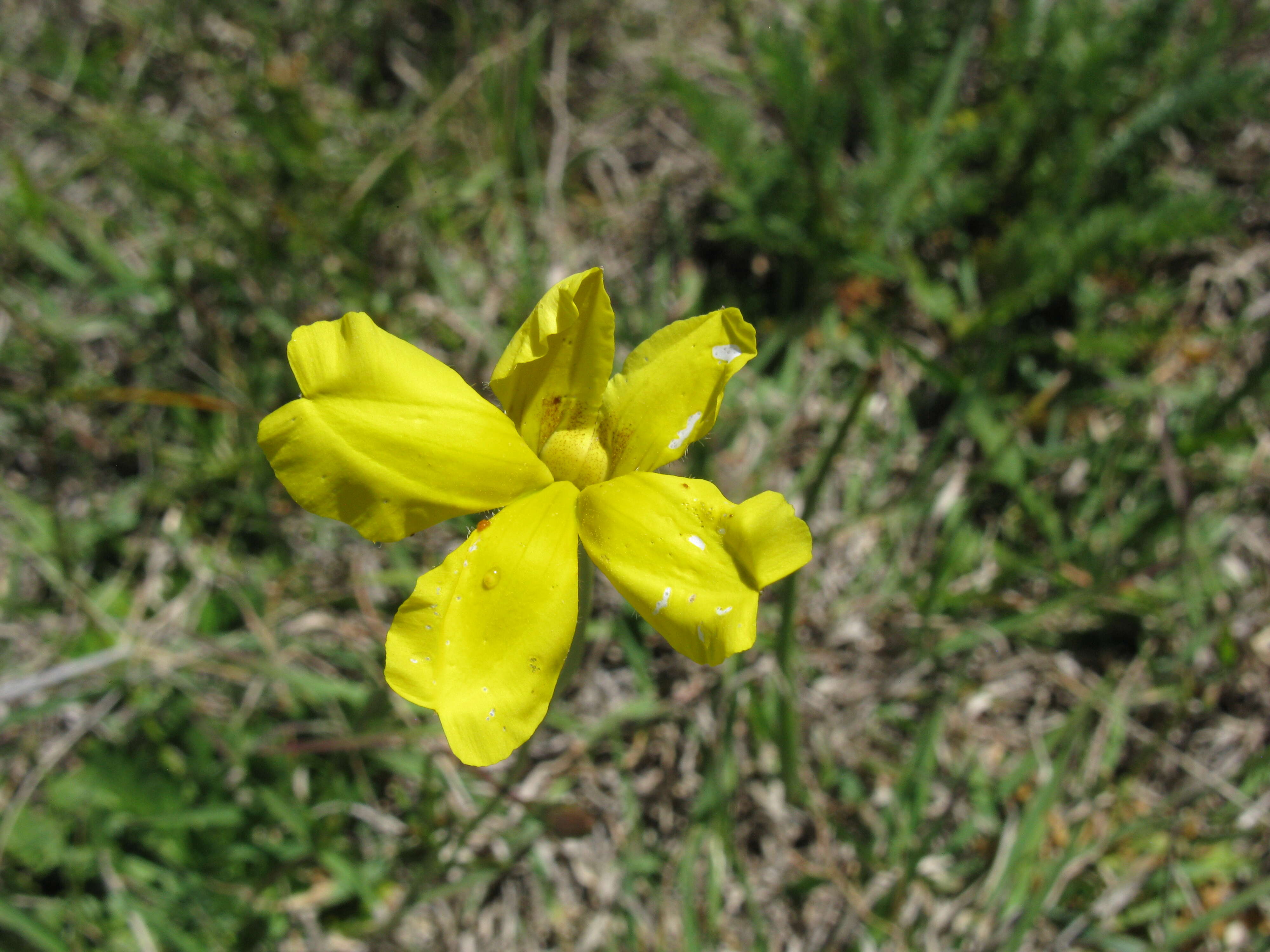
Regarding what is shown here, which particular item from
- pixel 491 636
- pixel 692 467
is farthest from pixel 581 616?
pixel 692 467

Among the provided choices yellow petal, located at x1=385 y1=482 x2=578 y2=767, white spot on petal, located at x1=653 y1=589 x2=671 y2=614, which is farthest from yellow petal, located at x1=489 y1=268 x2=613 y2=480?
white spot on petal, located at x1=653 y1=589 x2=671 y2=614

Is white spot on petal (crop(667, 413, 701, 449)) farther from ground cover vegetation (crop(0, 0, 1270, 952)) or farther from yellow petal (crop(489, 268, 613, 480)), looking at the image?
ground cover vegetation (crop(0, 0, 1270, 952))

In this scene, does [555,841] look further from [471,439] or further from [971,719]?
[471,439]

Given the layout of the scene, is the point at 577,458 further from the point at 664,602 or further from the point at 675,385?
the point at 664,602

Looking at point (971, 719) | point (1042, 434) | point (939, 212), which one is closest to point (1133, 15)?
point (939, 212)

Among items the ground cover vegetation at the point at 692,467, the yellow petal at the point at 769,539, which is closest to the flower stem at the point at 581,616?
the yellow petal at the point at 769,539

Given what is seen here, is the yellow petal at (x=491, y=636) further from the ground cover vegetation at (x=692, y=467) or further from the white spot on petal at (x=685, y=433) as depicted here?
the ground cover vegetation at (x=692, y=467)
